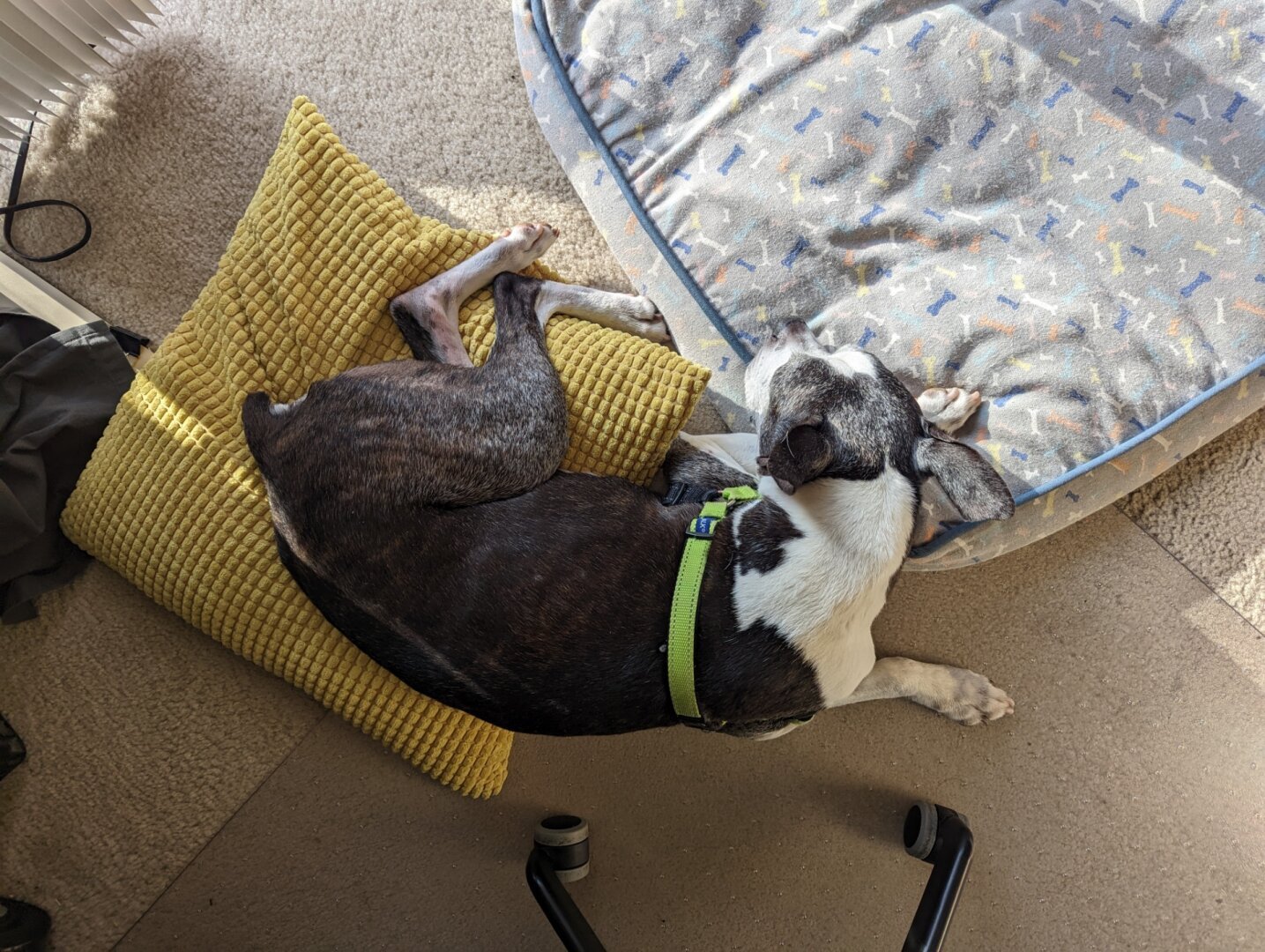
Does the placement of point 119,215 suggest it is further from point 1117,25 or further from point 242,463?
point 1117,25

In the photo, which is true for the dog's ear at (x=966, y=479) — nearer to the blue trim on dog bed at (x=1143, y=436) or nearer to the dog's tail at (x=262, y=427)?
the blue trim on dog bed at (x=1143, y=436)

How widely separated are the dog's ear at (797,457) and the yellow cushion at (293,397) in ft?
1.09

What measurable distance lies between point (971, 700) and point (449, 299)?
6.12ft

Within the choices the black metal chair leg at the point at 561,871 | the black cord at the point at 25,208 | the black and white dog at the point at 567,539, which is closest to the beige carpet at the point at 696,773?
the black cord at the point at 25,208

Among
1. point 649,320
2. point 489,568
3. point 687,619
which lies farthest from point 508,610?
point 649,320

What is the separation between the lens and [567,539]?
1.94 m

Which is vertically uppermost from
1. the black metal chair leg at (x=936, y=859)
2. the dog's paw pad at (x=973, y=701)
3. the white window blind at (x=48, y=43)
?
the white window blind at (x=48, y=43)

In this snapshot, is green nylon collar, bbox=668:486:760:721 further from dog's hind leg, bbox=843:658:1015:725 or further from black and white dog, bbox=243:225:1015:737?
dog's hind leg, bbox=843:658:1015:725

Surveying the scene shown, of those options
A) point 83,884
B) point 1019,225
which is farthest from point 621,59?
point 83,884

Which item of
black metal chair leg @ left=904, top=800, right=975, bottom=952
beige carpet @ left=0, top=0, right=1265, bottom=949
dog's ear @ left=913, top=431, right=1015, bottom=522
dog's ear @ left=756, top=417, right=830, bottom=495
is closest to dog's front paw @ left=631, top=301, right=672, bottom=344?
beige carpet @ left=0, top=0, right=1265, bottom=949

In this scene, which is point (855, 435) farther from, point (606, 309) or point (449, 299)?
point (449, 299)

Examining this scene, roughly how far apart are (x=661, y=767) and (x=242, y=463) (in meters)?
1.48

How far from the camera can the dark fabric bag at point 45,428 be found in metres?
2.30

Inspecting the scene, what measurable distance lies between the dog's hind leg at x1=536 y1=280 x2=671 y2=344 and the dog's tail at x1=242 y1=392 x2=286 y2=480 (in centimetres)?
72
